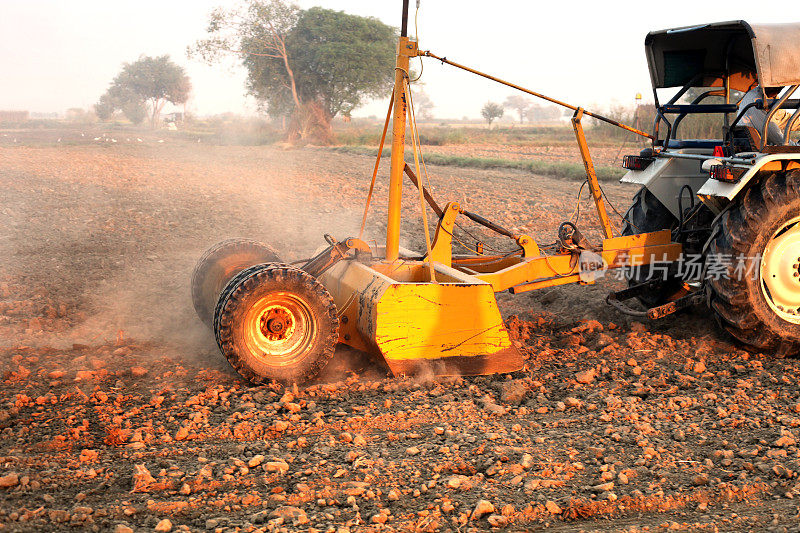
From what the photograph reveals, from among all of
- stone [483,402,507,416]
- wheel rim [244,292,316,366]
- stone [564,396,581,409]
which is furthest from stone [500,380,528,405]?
wheel rim [244,292,316,366]

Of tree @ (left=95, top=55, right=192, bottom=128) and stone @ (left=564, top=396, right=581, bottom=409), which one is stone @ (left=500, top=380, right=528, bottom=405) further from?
tree @ (left=95, top=55, right=192, bottom=128)

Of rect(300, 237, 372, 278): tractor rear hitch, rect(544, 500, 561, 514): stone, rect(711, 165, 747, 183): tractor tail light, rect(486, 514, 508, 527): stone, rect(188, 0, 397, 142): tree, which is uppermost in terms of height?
rect(188, 0, 397, 142): tree

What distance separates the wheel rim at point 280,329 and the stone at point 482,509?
76.9 inches

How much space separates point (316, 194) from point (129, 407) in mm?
7995

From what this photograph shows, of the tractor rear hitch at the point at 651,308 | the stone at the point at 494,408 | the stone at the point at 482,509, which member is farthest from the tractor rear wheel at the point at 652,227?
the stone at the point at 482,509

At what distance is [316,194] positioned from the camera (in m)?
11.9

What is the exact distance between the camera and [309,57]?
114ft

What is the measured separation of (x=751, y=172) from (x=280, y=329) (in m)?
3.52

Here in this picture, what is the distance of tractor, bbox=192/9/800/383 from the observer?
4.71 meters

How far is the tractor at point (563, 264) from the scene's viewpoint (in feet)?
15.4

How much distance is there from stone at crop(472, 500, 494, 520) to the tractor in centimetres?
169

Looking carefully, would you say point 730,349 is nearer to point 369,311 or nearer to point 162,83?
point 369,311

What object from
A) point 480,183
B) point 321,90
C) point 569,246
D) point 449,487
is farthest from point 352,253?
point 321,90

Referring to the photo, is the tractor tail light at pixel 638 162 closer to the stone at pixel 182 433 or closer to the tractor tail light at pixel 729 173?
the tractor tail light at pixel 729 173
